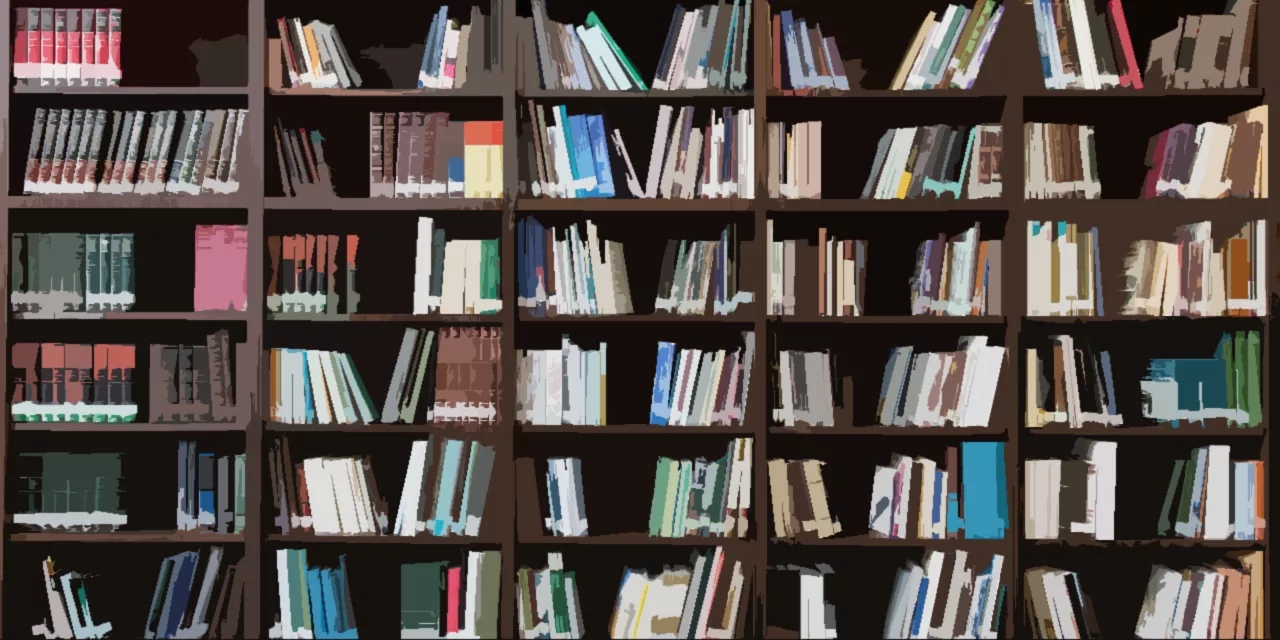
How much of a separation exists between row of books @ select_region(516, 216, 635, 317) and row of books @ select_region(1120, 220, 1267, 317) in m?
1.41

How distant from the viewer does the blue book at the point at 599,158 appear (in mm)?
2877

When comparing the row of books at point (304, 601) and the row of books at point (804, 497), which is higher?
the row of books at point (804, 497)

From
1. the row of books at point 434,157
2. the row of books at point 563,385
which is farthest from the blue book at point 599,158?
the row of books at point 563,385

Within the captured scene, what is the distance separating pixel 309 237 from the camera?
2.87 m

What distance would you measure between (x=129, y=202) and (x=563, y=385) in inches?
50.5

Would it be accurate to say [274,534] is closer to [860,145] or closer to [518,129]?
[518,129]

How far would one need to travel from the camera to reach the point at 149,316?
2818 mm

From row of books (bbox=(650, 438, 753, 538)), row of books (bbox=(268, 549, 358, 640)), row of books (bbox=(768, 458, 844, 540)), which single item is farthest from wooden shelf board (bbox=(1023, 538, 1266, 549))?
row of books (bbox=(268, 549, 358, 640))

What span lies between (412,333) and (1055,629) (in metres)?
1.95

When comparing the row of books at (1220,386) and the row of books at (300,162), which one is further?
the row of books at (300,162)

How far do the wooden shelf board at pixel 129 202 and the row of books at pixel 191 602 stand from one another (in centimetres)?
97

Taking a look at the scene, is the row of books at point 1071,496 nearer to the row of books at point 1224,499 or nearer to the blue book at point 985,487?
the blue book at point 985,487

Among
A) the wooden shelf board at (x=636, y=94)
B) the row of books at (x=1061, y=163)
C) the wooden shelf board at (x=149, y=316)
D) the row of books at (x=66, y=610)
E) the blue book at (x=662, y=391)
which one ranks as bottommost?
the row of books at (x=66, y=610)

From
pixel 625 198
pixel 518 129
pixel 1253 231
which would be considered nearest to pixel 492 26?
pixel 518 129
